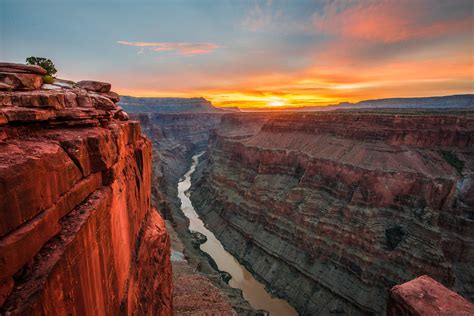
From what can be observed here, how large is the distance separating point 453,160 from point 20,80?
44484mm

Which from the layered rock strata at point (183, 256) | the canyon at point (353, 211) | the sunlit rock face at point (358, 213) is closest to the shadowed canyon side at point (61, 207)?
the layered rock strata at point (183, 256)

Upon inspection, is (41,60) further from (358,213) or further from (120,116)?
(358,213)

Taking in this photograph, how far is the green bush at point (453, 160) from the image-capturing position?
112 feet

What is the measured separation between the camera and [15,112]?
6.01 m

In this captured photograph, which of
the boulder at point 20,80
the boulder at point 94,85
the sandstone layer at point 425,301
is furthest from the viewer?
the boulder at point 94,85

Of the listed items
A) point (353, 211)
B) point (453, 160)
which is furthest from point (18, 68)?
point (453, 160)

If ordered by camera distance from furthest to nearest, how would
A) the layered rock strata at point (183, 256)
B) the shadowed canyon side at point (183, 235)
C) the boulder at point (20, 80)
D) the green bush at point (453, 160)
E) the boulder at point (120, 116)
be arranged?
the green bush at point (453, 160) → the shadowed canyon side at point (183, 235) → the layered rock strata at point (183, 256) → the boulder at point (120, 116) → the boulder at point (20, 80)

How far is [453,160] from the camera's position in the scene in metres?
35.3

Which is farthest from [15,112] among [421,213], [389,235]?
[421,213]

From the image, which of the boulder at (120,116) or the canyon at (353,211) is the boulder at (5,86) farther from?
the canyon at (353,211)

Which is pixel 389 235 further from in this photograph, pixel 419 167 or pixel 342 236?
pixel 419 167

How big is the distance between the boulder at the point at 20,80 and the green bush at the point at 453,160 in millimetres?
42458

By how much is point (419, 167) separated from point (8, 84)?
41038 mm

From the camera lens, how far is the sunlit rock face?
27.8 meters
